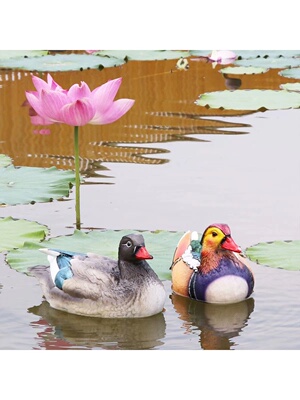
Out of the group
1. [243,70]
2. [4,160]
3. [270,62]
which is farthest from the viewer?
[270,62]

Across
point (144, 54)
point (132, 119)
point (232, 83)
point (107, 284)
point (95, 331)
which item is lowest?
point (95, 331)

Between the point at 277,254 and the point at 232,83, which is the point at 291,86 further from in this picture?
the point at 277,254

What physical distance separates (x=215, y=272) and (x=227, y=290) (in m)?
0.10

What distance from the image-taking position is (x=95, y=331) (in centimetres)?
399

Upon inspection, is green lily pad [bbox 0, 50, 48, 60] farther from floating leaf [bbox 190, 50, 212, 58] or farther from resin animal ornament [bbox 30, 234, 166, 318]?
resin animal ornament [bbox 30, 234, 166, 318]

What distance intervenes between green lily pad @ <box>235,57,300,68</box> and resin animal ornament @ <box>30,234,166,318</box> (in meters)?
6.42

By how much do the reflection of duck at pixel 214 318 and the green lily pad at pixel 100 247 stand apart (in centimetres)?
23

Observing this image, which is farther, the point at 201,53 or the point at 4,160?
the point at 201,53

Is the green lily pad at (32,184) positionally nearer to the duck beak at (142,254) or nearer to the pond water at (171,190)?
the pond water at (171,190)

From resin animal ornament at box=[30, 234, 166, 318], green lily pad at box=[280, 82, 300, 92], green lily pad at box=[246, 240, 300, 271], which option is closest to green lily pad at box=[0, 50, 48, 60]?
green lily pad at box=[280, 82, 300, 92]

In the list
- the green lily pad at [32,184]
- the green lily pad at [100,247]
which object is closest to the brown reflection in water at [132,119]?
the green lily pad at [32,184]

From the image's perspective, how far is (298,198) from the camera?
18.6 ft

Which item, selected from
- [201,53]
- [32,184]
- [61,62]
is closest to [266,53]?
[201,53]
